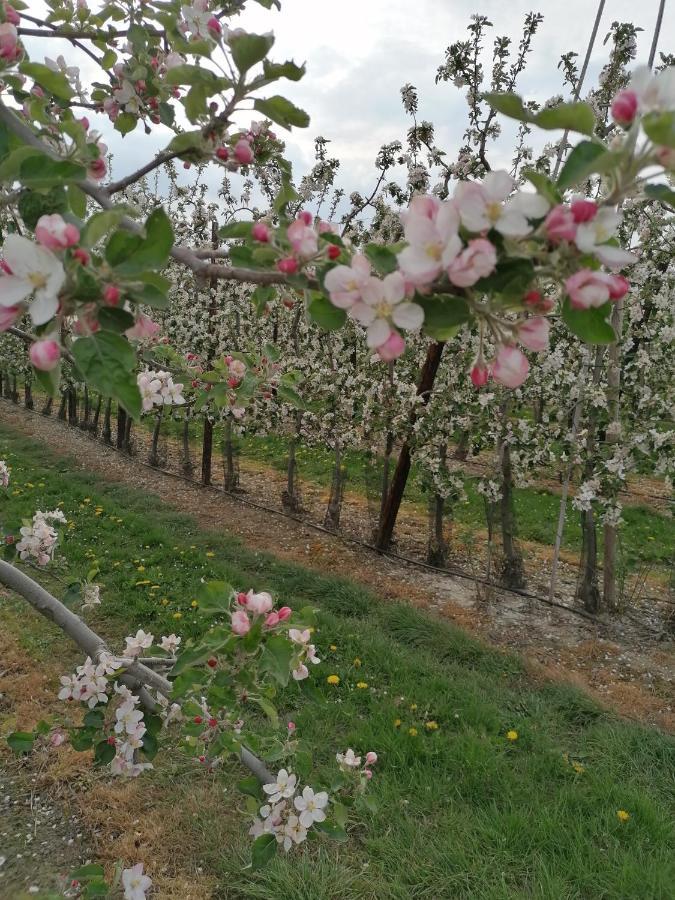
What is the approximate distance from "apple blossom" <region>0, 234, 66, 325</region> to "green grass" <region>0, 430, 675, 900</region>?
7.22 feet

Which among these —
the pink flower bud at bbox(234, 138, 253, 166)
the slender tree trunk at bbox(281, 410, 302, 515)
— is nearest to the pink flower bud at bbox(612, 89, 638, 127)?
the pink flower bud at bbox(234, 138, 253, 166)

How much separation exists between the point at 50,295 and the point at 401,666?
397cm

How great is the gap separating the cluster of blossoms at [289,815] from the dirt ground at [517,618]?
10.1ft

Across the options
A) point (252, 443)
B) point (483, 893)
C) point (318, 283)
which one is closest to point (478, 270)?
point (318, 283)

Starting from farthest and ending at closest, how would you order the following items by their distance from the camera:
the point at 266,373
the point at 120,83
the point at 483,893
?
the point at 483,893 → the point at 266,373 → the point at 120,83

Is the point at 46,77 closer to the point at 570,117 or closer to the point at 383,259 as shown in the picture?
the point at 383,259

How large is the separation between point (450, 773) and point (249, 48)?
11.0ft

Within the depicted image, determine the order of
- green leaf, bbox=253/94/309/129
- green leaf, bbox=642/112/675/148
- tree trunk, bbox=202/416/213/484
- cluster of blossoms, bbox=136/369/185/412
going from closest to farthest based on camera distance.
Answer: green leaf, bbox=642/112/675/148, green leaf, bbox=253/94/309/129, cluster of blossoms, bbox=136/369/185/412, tree trunk, bbox=202/416/213/484

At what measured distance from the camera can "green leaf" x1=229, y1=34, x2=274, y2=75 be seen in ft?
2.97

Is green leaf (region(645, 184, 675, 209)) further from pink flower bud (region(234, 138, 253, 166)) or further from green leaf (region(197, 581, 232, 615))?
green leaf (region(197, 581, 232, 615))

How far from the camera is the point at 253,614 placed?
4.27ft

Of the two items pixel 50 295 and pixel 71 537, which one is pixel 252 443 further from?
pixel 50 295

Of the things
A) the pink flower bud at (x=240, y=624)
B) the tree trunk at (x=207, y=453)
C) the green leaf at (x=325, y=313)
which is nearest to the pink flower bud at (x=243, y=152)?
the green leaf at (x=325, y=313)

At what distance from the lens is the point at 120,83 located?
163cm
